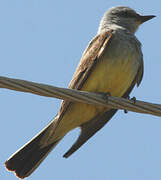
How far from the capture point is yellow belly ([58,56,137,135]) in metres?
6.36

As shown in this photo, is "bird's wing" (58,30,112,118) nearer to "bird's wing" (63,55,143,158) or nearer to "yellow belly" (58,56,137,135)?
"yellow belly" (58,56,137,135)

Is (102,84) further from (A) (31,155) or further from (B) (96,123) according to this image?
(A) (31,155)

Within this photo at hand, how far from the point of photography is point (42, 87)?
4496 mm

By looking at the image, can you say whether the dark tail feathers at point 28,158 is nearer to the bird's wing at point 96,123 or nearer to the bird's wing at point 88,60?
the bird's wing at point 96,123

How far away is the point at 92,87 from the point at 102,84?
13 cm

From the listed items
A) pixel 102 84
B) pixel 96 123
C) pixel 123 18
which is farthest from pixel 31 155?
pixel 123 18

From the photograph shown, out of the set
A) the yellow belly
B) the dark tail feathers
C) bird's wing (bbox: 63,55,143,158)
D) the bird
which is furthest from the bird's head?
the dark tail feathers

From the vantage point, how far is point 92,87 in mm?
6355

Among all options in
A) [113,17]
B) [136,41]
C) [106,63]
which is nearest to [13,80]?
[106,63]

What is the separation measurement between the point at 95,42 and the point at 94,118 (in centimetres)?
103

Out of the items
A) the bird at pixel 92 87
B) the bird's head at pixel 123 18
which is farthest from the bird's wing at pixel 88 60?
the bird's head at pixel 123 18

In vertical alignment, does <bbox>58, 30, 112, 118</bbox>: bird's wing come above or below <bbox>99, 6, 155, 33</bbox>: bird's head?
below

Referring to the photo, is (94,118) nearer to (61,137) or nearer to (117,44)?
(61,137)

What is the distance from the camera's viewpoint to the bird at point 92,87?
6.38 metres
